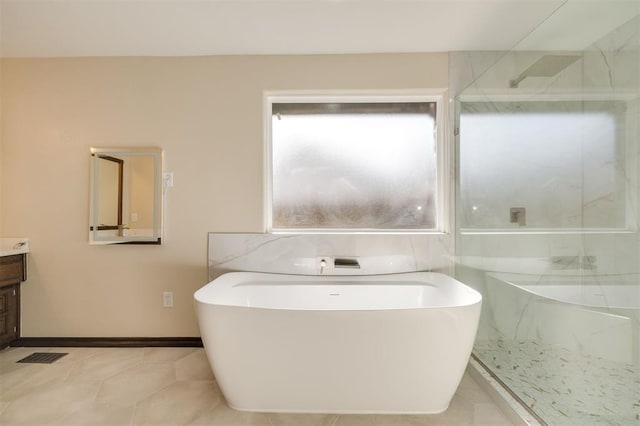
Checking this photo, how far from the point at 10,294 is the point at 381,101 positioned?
3110mm

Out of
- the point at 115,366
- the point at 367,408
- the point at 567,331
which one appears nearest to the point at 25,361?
the point at 115,366

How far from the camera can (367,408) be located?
1.56 meters

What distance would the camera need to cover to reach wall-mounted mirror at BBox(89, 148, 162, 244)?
2.35 meters

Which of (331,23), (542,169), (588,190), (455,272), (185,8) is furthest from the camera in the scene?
(455,272)

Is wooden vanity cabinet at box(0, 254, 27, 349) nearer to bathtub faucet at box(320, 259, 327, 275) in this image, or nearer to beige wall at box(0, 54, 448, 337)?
beige wall at box(0, 54, 448, 337)

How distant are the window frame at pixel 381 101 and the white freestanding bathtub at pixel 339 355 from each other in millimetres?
908

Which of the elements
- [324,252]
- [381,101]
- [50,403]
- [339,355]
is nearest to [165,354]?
[50,403]

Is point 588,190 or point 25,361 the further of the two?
point 25,361

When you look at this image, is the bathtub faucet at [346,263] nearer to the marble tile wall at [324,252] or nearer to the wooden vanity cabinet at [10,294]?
the marble tile wall at [324,252]

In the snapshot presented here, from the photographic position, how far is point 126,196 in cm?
237

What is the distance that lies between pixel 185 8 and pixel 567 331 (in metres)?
2.52

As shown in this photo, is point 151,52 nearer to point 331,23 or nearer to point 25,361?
point 331,23

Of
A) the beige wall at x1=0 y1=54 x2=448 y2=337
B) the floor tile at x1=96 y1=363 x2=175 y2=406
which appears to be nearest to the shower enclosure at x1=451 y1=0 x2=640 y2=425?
the beige wall at x1=0 y1=54 x2=448 y2=337

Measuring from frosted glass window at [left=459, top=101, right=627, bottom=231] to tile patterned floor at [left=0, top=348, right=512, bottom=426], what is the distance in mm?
1050
